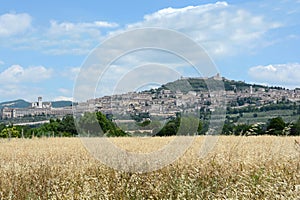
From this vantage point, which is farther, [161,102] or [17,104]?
[17,104]

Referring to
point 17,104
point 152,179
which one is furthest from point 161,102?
point 17,104

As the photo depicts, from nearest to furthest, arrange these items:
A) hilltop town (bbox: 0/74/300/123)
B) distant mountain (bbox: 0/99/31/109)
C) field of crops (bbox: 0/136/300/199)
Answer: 1. field of crops (bbox: 0/136/300/199)
2. hilltop town (bbox: 0/74/300/123)
3. distant mountain (bbox: 0/99/31/109)

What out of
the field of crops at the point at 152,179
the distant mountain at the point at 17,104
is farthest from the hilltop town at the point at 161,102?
the distant mountain at the point at 17,104

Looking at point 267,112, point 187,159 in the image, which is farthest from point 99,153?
point 267,112

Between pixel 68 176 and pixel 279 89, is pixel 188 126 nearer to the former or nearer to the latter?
pixel 68 176

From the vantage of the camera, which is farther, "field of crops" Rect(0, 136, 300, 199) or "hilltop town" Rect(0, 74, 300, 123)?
"hilltop town" Rect(0, 74, 300, 123)

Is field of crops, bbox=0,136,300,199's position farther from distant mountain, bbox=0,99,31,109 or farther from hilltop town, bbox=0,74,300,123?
distant mountain, bbox=0,99,31,109

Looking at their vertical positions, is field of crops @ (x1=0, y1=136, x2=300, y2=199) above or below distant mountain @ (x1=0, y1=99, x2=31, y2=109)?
below

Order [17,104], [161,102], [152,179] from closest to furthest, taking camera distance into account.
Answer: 1. [152,179]
2. [161,102]
3. [17,104]

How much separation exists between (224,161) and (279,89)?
3924cm

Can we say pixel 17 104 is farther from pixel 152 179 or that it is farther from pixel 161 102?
pixel 152 179

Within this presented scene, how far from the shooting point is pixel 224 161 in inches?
302

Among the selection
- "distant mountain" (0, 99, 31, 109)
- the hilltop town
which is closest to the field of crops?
the hilltop town

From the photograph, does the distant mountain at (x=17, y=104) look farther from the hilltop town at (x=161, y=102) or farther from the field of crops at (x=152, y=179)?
the field of crops at (x=152, y=179)
